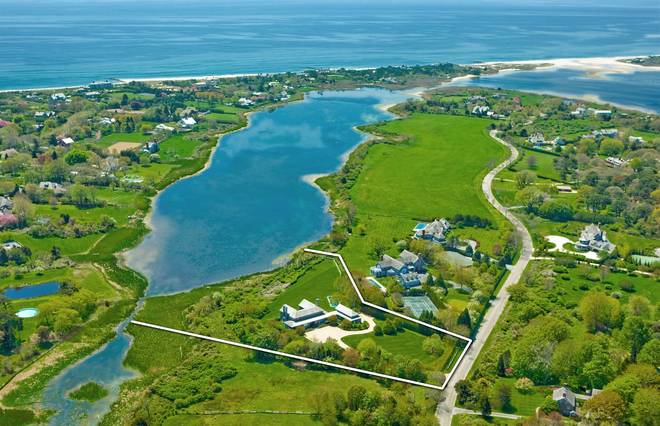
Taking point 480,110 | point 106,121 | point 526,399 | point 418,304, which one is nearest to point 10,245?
point 418,304

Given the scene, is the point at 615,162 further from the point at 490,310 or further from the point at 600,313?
the point at 490,310

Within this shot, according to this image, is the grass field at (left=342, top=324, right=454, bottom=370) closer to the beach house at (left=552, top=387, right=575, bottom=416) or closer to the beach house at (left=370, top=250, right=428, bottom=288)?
the beach house at (left=552, top=387, right=575, bottom=416)

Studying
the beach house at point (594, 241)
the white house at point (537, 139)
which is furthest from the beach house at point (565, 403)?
the white house at point (537, 139)

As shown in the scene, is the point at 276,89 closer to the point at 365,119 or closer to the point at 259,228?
the point at 365,119

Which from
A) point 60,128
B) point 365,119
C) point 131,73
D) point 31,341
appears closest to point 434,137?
point 365,119

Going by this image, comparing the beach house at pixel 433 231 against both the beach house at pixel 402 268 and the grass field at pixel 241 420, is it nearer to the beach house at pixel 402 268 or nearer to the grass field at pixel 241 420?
the beach house at pixel 402 268

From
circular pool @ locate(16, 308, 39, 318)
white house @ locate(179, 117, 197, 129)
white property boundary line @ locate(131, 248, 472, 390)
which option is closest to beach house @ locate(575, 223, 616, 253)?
white property boundary line @ locate(131, 248, 472, 390)

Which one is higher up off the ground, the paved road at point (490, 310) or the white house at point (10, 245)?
the white house at point (10, 245)
